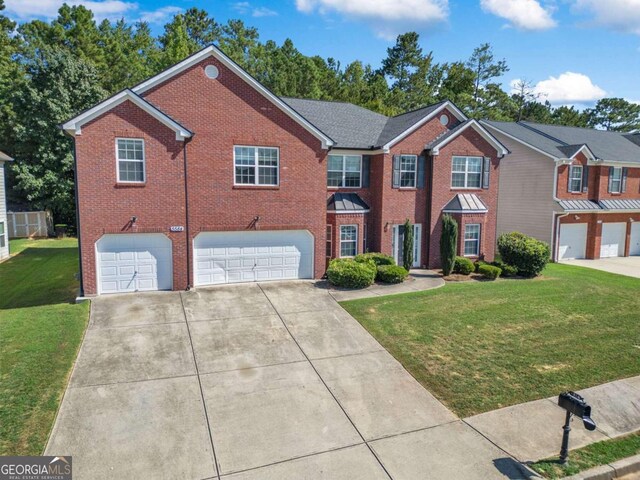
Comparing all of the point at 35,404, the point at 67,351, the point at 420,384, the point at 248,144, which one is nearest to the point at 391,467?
the point at 420,384

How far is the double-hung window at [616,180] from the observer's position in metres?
27.5

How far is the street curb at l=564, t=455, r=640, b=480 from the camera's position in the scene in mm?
6888

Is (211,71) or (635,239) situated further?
(635,239)

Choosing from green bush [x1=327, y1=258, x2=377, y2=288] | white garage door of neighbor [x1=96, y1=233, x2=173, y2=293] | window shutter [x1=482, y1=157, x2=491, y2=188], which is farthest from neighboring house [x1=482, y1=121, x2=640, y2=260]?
white garage door of neighbor [x1=96, y1=233, x2=173, y2=293]

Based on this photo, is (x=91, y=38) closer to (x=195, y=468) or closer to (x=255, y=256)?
(x=255, y=256)

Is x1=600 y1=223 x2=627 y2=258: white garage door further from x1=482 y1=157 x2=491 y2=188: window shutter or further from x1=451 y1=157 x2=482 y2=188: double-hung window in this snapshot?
x1=451 y1=157 x2=482 y2=188: double-hung window

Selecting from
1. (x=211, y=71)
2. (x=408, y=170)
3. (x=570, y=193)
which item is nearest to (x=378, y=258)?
(x=408, y=170)

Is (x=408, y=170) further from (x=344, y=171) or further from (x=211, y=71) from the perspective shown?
(x=211, y=71)

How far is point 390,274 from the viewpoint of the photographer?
57.9 ft

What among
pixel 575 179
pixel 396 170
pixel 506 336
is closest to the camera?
pixel 506 336

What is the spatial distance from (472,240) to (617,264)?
35.2ft

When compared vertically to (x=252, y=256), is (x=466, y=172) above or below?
above

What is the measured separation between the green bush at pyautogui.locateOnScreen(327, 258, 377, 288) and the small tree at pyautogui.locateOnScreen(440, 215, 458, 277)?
4.04 meters

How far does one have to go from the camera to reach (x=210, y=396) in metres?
9.05
